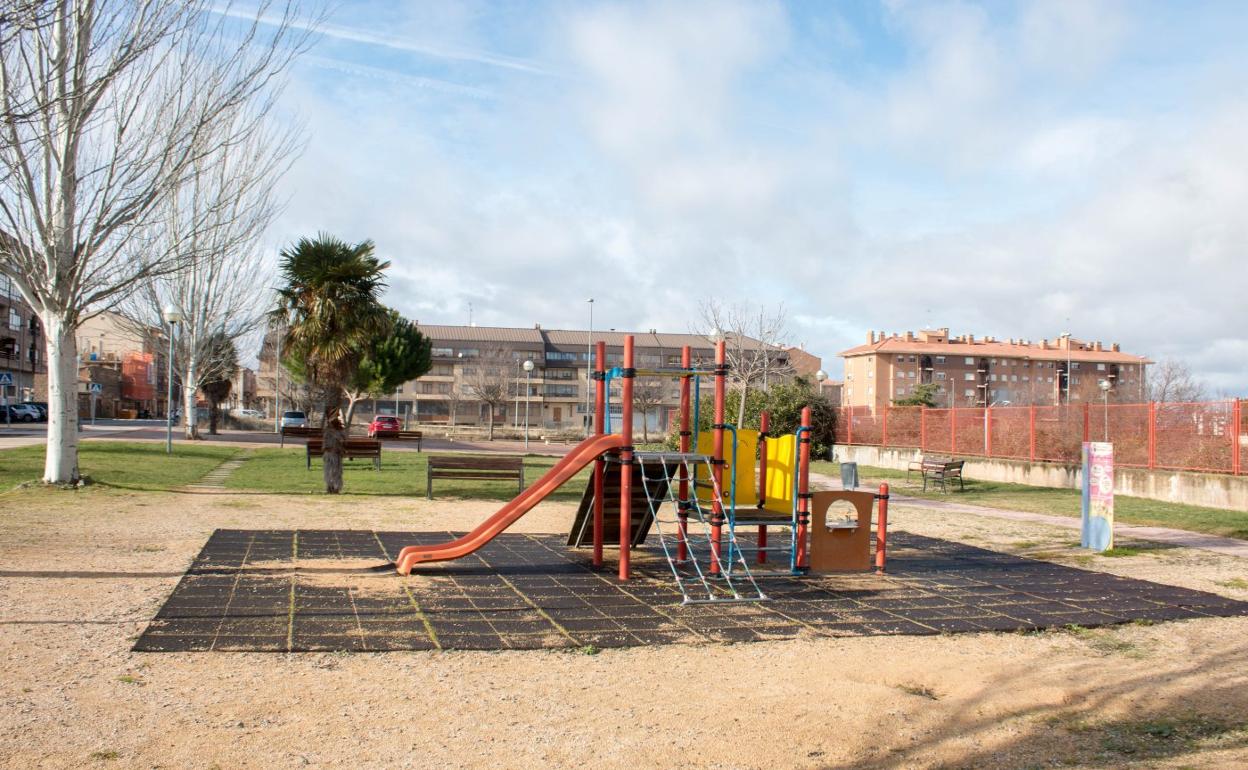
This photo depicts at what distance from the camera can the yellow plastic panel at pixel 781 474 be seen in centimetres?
1020

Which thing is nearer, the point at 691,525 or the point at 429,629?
the point at 429,629

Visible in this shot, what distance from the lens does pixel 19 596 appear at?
7.47 metres

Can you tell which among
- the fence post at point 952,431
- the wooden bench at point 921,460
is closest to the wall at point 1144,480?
the wooden bench at point 921,460

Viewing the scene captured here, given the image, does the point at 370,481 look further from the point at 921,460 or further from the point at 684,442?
the point at 921,460

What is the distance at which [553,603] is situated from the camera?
8000 millimetres

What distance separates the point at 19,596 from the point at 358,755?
4715mm

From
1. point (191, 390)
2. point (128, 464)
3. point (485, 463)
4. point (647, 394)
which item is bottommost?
point (128, 464)

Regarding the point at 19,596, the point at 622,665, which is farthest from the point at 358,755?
the point at 19,596

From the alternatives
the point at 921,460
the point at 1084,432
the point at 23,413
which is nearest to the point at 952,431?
the point at 921,460

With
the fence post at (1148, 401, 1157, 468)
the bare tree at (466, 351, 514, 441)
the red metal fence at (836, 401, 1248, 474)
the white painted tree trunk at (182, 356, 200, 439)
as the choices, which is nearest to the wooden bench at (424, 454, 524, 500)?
the red metal fence at (836, 401, 1248, 474)

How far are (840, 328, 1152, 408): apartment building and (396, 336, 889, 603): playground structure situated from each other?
84574 mm

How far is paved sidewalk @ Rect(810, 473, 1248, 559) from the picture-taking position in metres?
12.8

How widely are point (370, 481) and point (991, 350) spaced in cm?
9228

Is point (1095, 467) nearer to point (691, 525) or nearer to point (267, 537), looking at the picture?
point (691, 525)
